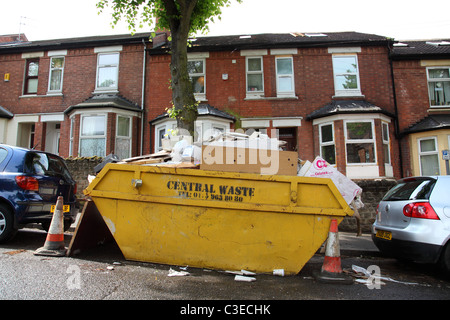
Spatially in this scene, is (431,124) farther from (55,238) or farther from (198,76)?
(55,238)

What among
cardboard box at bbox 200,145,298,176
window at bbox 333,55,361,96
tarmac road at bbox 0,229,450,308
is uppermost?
window at bbox 333,55,361,96

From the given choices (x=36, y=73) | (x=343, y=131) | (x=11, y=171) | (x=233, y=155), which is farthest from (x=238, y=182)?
(x=36, y=73)

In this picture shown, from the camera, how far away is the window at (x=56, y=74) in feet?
44.0

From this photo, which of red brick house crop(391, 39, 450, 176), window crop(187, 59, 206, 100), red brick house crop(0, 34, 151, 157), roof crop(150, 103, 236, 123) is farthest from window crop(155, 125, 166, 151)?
red brick house crop(391, 39, 450, 176)

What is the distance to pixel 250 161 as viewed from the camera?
385cm

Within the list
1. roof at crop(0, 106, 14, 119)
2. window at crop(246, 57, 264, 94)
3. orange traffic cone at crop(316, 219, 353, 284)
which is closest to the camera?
orange traffic cone at crop(316, 219, 353, 284)

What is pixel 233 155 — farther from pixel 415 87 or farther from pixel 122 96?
pixel 415 87

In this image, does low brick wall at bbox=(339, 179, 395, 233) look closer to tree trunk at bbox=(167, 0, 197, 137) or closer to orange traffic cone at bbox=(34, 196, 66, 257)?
tree trunk at bbox=(167, 0, 197, 137)

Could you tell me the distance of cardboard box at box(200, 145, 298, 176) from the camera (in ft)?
12.5

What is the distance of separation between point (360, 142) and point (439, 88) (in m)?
4.77

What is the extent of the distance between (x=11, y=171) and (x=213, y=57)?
9718 mm

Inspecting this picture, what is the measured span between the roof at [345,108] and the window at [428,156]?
177 cm

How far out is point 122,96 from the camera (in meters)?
12.9

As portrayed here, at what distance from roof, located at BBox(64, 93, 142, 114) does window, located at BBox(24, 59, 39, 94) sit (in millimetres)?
2687
